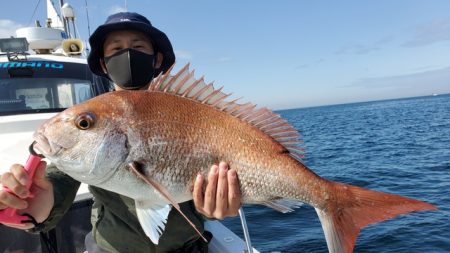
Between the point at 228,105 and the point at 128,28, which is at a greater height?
the point at 128,28

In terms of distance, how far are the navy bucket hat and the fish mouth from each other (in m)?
1.15

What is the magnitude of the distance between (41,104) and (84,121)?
141 inches

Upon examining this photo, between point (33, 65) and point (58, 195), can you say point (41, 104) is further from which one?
point (58, 195)

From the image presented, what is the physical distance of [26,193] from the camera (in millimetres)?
1842

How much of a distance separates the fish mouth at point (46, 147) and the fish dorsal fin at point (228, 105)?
0.58m

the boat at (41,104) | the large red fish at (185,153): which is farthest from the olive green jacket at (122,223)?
the boat at (41,104)

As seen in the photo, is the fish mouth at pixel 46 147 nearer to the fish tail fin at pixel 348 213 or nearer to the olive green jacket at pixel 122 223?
the olive green jacket at pixel 122 223

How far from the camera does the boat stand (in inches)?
136

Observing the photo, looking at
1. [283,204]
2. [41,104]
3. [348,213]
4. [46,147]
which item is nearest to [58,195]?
[46,147]

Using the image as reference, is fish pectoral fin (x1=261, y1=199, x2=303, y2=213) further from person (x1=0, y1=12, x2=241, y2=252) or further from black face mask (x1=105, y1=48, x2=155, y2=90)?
black face mask (x1=105, y1=48, x2=155, y2=90)

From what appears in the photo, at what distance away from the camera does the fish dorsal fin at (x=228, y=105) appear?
2.00 metres

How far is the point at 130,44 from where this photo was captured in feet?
8.88

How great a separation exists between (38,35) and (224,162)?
5.81m

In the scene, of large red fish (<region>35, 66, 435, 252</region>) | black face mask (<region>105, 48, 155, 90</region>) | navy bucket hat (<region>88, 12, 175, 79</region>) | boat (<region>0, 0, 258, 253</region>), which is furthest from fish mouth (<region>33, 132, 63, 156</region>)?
boat (<region>0, 0, 258, 253</region>)
